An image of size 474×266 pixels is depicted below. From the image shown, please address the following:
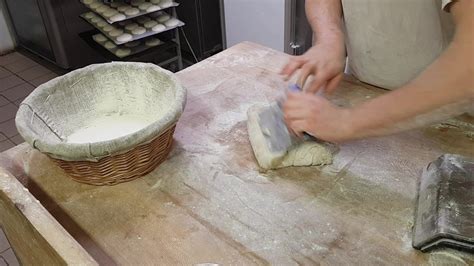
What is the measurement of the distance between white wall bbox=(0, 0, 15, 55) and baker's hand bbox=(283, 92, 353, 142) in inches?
112

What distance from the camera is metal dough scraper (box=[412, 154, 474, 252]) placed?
0.64 m

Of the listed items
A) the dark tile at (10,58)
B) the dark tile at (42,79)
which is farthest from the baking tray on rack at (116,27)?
the dark tile at (10,58)

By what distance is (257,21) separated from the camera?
7.12 ft

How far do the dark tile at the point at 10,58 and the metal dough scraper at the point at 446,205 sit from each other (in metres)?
2.92

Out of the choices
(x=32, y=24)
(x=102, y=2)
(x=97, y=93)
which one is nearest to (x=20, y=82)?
(x=32, y=24)

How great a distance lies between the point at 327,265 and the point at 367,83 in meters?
0.58

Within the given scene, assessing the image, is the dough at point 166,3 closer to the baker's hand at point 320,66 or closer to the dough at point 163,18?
the dough at point 163,18

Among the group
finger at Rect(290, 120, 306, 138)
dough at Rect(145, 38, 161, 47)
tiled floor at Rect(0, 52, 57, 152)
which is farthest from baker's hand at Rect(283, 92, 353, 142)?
tiled floor at Rect(0, 52, 57, 152)

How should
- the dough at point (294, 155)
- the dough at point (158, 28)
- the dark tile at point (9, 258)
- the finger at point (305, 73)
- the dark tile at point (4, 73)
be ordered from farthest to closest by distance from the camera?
the dark tile at point (4, 73) → the dough at point (158, 28) → the dark tile at point (9, 258) → the finger at point (305, 73) → the dough at point (294, 155)

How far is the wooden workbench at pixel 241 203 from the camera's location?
689 mm

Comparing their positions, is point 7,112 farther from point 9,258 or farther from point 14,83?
point 9,258

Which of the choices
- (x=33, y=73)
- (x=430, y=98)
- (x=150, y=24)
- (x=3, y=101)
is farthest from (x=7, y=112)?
(x=430, y=98)

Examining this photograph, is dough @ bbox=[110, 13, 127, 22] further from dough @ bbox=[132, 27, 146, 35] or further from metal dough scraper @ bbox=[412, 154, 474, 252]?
metal dough scraper @ bbox=[412, 154, 474, 252]

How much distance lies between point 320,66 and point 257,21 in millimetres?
1298
